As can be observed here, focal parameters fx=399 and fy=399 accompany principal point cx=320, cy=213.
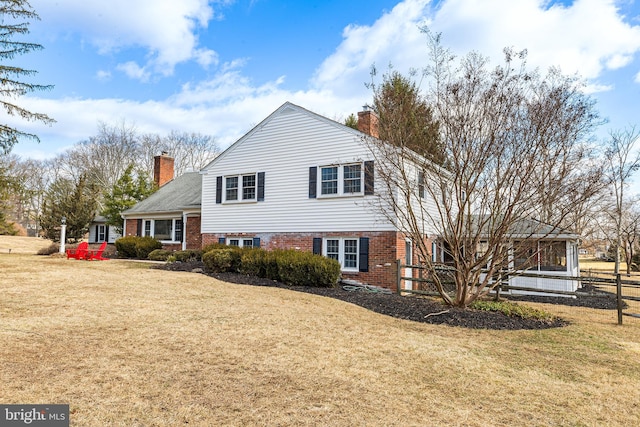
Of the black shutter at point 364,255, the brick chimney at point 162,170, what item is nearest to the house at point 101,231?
the brick chimney at point 162,170

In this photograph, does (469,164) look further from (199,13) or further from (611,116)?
(199,13)

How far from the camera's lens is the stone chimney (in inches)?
667

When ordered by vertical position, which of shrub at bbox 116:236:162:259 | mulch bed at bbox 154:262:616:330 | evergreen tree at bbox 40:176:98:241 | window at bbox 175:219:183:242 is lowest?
mulch bed at bbox 154:262:616:330

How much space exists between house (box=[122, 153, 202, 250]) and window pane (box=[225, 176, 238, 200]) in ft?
9.84

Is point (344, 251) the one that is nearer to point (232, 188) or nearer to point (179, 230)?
point (232, 188)

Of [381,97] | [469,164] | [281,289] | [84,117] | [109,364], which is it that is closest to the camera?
[109,364]

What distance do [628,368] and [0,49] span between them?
64.3 feet

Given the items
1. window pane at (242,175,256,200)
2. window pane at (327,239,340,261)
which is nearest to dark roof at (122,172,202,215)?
window pane at (242,175,256,200)

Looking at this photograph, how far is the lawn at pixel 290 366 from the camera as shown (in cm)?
430

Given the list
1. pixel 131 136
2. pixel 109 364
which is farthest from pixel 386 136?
pixel 131 136

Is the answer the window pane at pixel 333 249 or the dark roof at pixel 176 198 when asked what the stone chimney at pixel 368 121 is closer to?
the window pane at pixel 333 249

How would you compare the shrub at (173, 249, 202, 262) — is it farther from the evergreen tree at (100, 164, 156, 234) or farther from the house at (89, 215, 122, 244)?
the house at (89, 215, 122, 244)

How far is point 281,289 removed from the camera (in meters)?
13.2

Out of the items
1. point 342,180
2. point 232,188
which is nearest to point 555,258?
point 342,180
